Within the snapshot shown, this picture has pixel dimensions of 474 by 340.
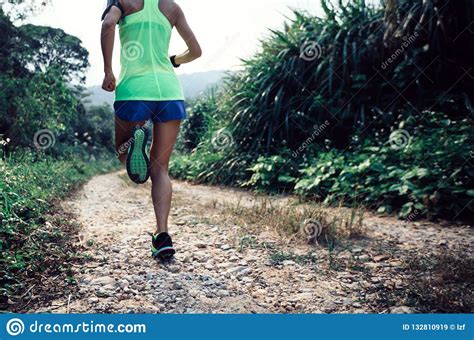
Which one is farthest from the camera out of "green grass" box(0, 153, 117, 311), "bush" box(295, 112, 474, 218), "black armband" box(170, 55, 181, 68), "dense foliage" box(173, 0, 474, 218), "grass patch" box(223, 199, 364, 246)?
"dense foliage" box(173, 0, 474, 218)

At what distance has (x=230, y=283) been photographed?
183 cm

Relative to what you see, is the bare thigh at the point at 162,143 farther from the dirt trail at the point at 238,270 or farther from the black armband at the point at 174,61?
the dirt trail at the point at 238,270

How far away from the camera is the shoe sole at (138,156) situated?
6.38 ft

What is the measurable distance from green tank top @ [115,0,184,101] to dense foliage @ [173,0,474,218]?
7.60ft

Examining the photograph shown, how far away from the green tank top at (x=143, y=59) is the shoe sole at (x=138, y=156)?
0.21 m

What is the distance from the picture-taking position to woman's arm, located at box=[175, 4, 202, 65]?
2152 millimetres

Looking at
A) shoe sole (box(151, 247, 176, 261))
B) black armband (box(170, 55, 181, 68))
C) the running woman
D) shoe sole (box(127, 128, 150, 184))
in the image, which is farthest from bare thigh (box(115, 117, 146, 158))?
shoe sole (box(151, 247, 176, 261))

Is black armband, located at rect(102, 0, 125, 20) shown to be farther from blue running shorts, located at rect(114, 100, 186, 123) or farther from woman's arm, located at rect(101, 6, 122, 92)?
blue running shorts, located at rect(114, 100, 186, 123)

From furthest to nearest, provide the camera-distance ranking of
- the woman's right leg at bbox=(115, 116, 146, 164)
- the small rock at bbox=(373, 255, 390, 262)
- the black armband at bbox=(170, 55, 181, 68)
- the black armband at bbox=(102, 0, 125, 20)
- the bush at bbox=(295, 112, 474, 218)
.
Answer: the bush at bbox=(295, 112, 474, 218), the black armband at bbox=(170, 55, 181, 68), the small rock at bbox=(373, 255, 390, 262), the woman's right leg at bbox=(115, 116, 146, 164), the black armband at bbox=(102, 0, 125, 20)

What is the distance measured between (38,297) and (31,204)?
3.96ft

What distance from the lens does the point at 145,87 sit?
6.41 ft

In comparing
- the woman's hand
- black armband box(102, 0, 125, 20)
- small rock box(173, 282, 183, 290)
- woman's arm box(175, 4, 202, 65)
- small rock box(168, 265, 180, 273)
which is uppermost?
black armband box(102, 0, 125, 20)

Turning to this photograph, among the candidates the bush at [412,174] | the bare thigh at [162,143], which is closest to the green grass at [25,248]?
the bare thigh at [162,143]

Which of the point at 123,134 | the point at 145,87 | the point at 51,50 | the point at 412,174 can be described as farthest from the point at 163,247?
the point at 51,50
